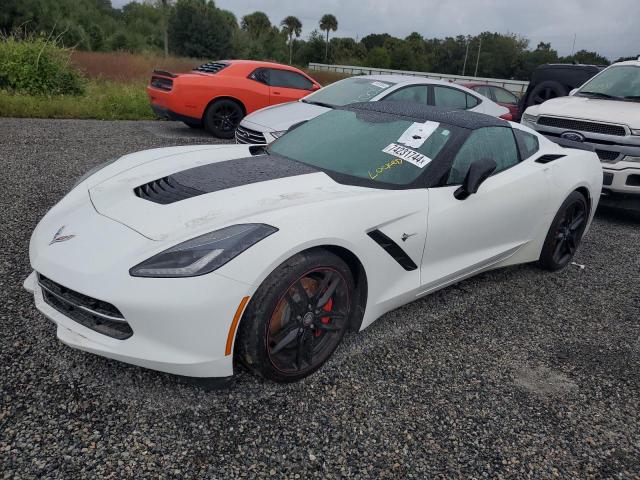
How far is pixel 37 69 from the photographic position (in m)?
11.1

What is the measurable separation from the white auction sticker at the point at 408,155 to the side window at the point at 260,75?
21.5 feet

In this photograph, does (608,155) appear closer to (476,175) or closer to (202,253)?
(476,175)

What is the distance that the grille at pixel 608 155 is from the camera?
5.55m

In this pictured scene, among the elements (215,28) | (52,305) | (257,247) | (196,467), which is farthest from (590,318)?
(215,28)

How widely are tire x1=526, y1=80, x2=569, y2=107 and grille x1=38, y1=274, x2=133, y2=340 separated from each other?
27.2 feet

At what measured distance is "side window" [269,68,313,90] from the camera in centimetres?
927

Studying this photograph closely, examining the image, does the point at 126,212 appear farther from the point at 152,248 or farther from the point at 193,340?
the point at 193,340

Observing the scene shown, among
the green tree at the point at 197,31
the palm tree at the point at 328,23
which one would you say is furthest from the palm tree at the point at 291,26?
the green tree at the point at 197,31

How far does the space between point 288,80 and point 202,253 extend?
7.85 m

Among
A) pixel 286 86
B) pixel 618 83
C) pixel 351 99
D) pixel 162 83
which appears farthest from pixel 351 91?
pixel 162 83

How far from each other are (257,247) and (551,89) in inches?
315

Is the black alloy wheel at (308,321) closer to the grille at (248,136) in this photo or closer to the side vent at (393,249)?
the side vent at (393,249)

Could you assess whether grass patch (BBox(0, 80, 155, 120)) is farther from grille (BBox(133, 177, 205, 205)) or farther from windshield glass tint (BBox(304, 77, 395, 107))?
grille (BBox(133, 177, 205, 205))

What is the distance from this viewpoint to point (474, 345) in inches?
120
